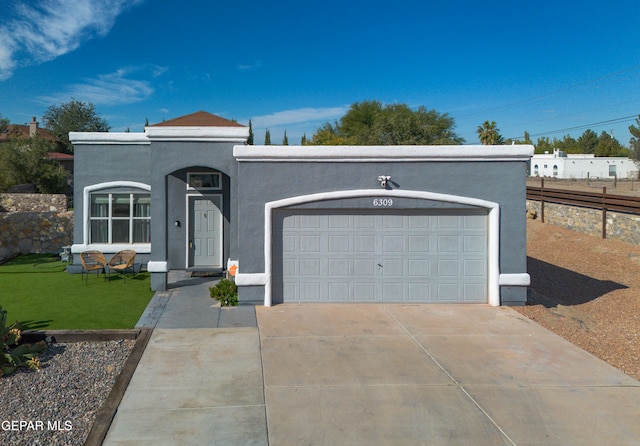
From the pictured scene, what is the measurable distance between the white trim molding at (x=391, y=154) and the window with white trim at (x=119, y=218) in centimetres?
568

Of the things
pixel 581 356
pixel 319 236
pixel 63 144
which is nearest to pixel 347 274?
pixel 319 236

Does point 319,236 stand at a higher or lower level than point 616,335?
higher

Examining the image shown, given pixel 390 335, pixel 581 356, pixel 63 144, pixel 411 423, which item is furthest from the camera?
pixel 63 144

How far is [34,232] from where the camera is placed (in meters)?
19.8

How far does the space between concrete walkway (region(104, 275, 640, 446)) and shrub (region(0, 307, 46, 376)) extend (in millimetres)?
1699

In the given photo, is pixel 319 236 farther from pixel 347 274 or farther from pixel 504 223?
pixel 504 223

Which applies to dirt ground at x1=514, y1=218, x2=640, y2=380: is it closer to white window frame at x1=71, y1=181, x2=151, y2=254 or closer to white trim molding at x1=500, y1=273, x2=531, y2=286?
white trim molding at x1=500, y1=273, x2=531, y2=286

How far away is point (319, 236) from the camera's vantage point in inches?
472

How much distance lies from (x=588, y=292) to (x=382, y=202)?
6947 millimetres

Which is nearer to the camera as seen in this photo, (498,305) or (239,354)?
(239,354)

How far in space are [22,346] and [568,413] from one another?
789cm

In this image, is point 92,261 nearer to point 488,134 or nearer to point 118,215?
point 118,215

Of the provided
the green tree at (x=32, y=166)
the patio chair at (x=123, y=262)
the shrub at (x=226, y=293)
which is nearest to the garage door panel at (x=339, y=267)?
the shrub at (x=226, y=293)

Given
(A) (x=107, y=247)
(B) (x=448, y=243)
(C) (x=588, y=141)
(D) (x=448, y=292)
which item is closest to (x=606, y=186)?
(B) (x=448, y=243)
